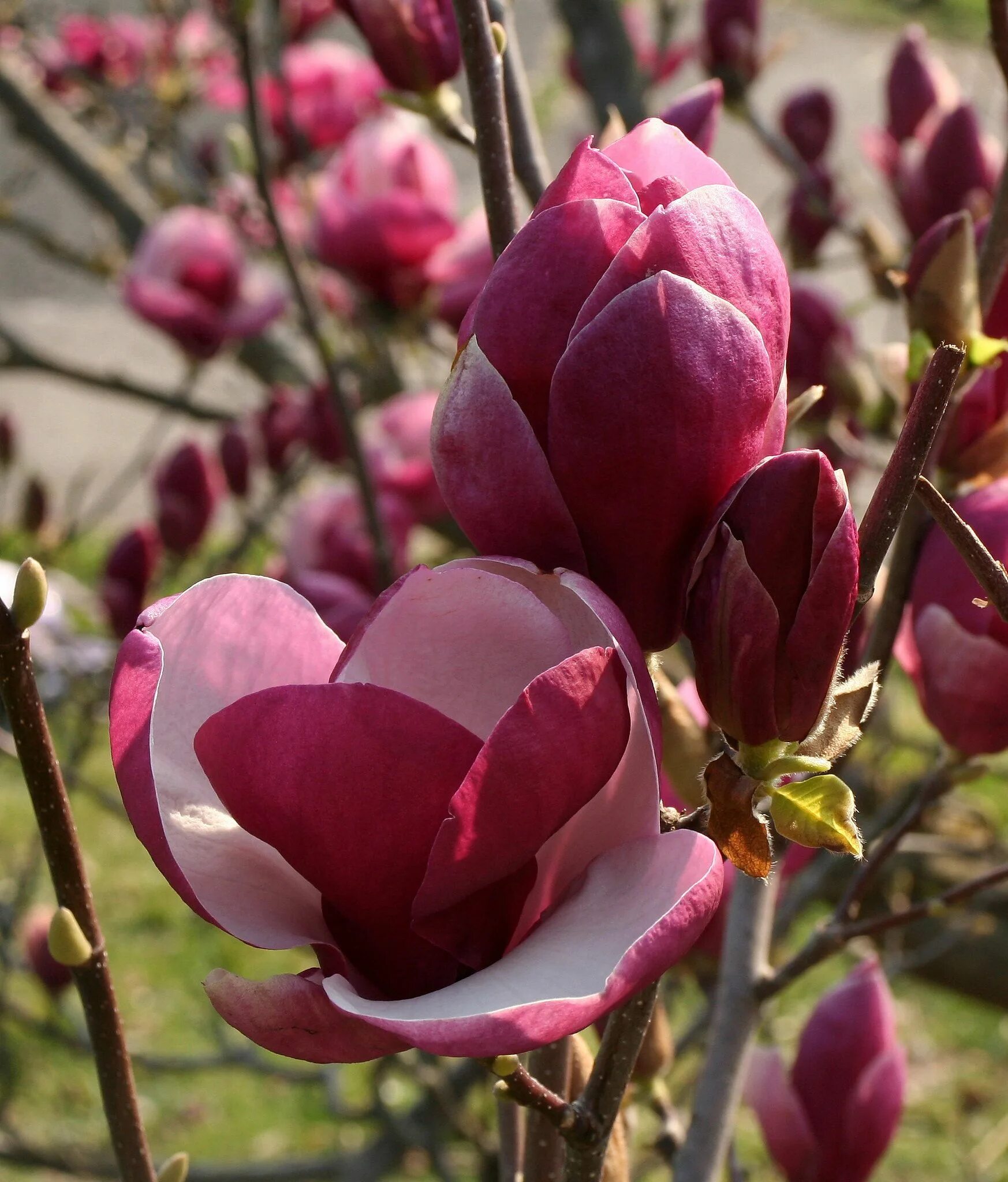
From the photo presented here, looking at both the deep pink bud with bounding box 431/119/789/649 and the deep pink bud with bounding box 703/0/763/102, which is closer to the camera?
the deep pink bud with bounding box 431/119/789/649

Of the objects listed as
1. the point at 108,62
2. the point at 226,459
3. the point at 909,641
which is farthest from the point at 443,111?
the point at 108,62

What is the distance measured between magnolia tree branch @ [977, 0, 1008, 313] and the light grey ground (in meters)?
3.70

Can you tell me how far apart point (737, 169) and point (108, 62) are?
374 cm

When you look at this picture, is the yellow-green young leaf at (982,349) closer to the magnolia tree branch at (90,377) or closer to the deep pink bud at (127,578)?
the deep pink bud at (127,578)

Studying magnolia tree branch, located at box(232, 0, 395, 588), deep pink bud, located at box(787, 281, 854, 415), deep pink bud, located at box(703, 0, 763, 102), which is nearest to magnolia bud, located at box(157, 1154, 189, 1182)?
magnolia tree branch, located at box(232, 0, 395, 588)

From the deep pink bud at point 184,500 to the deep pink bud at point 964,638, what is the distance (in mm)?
995

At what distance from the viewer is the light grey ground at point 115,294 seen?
4.89 metres

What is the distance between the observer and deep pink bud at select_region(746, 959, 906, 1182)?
26.5 inches

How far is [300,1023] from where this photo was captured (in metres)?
0.34

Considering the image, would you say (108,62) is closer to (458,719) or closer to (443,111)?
(443,111)

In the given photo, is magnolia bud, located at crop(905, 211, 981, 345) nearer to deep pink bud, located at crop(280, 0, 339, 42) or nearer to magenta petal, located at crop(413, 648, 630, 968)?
magenta petal, located at crop(413, 648, 630, 968)

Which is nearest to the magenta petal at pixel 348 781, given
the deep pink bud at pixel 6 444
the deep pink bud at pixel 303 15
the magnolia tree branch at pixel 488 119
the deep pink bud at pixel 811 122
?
the magnolia tree branch at pixel 488 119

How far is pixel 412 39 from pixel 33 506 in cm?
108

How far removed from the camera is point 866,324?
491cm
